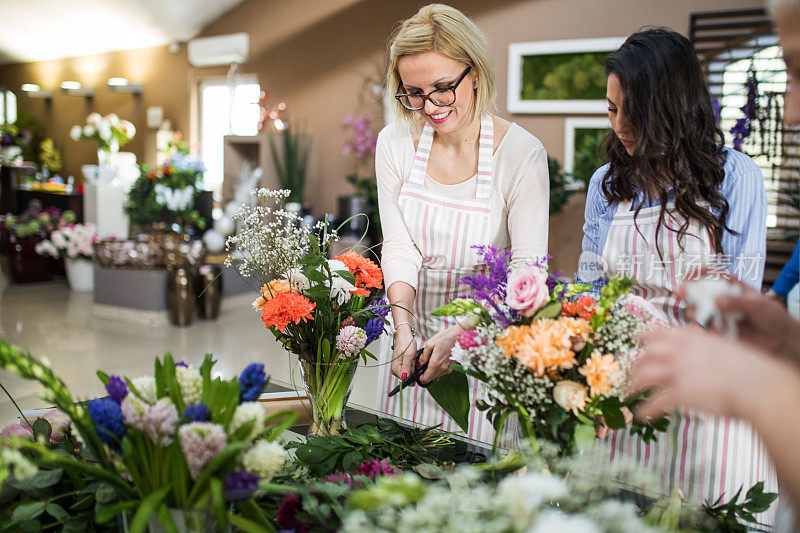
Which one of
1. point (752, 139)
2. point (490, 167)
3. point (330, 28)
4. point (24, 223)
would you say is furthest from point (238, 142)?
point (490, 167)

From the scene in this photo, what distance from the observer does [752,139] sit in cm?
389

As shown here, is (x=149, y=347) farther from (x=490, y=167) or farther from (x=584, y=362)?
(x=584, y=362)

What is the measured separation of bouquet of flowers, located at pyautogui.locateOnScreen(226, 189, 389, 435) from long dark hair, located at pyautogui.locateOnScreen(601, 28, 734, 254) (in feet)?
2.13

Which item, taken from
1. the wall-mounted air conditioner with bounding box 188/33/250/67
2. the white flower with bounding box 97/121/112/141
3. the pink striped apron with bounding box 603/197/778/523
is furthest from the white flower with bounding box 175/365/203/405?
the wall-mounted air conditioner with bounding box 188/33/250/67

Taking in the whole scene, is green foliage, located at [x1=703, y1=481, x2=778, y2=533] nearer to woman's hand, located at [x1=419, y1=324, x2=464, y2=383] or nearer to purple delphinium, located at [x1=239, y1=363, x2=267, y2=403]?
woman's hand, located at [x1=419, y1=324, x2=464, y2=383]

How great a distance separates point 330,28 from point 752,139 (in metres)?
4.32

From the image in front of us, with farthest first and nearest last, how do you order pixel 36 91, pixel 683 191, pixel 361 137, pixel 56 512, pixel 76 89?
1. pixel 36 91
2. pixel 76 89
3. pixel 361 137
4. pixel 683 191
5. pixel 56 512

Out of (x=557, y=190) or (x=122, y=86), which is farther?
(x=122, y=86)

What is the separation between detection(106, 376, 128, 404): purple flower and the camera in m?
0.84

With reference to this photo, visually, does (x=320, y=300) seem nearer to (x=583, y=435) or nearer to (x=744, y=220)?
(x=583, y=435)

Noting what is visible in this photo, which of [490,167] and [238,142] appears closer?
[490,167]

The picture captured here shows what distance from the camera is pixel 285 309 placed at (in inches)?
47.3

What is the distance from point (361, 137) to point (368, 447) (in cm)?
542

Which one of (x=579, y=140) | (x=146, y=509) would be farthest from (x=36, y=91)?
(x=146, y=509)
